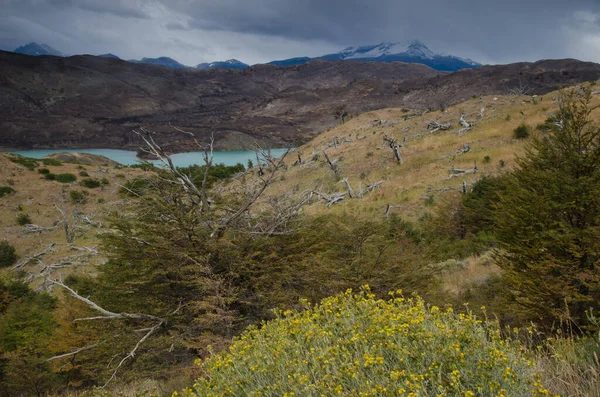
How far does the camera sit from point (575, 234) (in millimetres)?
6641

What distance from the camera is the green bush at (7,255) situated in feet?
85.8

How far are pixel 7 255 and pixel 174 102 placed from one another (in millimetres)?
171514

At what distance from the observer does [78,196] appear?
36.7m

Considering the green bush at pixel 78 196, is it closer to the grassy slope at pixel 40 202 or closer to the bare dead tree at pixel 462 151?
the grassy slope at pixel 40 202

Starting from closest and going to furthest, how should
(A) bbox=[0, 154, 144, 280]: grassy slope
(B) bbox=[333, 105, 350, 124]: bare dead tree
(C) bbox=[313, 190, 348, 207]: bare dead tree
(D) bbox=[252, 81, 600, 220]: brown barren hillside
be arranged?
(D) bbox=[252, 81, 600, 220]: brown barren hillside < (C) bbox=[313, 190, 348, 207]: bare dead tree < (A) bbox=[0, 154, 144, 280]: grassy slope < (B) bbox=[333, 105, 350, 124]: bare dead tree

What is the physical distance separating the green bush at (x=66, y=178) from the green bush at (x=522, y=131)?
43.7 m

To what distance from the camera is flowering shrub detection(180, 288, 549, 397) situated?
8.36 feet

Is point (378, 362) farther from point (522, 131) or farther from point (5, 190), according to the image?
point (5, 190)

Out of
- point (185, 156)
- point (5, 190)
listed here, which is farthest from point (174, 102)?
point (5, 190)

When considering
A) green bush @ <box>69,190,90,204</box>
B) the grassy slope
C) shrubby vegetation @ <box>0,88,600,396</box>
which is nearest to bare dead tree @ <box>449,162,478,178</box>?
shrubby vegetation @ <box>0,88,600,396</box>

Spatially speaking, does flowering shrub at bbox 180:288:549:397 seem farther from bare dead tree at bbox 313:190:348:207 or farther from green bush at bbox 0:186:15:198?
green bush at bbox 0:186:15:198

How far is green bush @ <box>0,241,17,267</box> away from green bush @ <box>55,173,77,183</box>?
12824 mm

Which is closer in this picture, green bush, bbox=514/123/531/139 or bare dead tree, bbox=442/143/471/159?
green bush, bbox=514/123/531/139

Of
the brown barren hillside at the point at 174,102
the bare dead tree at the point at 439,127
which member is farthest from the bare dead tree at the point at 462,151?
the brown barren hillside at the point at 174,102
